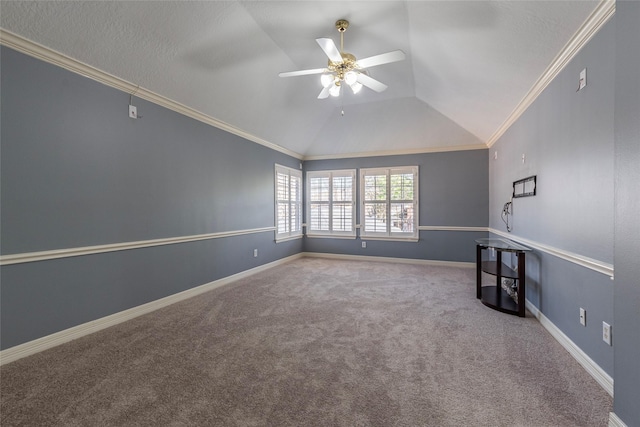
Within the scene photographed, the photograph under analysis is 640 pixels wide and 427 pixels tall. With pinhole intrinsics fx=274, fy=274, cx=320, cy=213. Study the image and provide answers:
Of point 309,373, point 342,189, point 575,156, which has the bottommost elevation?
point 309,373

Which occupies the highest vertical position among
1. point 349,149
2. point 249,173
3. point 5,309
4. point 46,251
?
point 349,149

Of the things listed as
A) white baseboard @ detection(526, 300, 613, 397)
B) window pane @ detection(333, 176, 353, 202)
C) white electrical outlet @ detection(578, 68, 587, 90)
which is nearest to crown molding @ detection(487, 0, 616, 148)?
white electrical outlet @ detection(578, 68, 587, 90)

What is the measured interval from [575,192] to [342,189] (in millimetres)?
4591

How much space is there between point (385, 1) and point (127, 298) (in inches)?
156

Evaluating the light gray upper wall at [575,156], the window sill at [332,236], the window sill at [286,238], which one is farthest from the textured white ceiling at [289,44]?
the window sill at [332,236]

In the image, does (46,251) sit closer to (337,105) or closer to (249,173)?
(249,173)

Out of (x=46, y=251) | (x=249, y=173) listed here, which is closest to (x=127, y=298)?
(x=46, y=251)

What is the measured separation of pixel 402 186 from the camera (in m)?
6.00

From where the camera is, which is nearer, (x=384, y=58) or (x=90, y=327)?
(x=384, y=58)

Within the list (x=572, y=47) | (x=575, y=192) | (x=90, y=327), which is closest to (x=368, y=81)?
(x=572, y=47)

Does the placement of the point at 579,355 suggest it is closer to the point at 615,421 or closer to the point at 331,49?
the point at 615,421

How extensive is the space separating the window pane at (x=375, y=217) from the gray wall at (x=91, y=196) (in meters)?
3.34

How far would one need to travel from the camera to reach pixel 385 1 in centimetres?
256

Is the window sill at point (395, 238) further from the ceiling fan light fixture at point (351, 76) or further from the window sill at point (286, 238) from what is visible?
the ceiling fan light fixture at point (351, 76)
